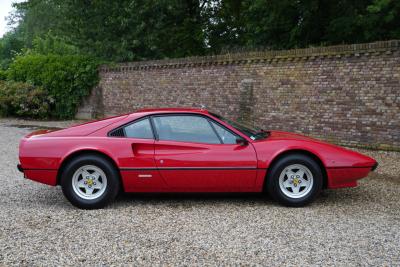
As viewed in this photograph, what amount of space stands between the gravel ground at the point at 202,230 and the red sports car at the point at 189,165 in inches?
10.0

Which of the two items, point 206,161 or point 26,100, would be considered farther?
point 26,100

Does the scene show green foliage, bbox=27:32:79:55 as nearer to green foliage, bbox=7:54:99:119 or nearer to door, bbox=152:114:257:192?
green foliage, bbox=7:54:99:119

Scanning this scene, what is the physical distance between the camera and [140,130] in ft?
17.5

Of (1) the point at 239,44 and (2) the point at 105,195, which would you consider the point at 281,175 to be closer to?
(2) the point at 105,195

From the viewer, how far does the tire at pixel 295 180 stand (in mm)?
5090

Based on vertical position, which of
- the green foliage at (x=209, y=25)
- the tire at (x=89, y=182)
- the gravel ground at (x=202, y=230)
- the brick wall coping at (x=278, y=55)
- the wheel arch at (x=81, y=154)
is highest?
the green foliage at (x=209, y=25)

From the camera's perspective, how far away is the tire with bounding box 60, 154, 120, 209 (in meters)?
5.10

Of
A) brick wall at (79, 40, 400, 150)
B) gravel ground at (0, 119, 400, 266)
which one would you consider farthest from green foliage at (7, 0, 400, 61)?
gravel ground at (0, 119, 400, 266)

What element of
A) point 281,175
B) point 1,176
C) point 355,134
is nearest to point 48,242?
point 281,175

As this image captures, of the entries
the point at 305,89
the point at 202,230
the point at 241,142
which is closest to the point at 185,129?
the point at 241,142

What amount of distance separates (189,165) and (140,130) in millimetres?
786

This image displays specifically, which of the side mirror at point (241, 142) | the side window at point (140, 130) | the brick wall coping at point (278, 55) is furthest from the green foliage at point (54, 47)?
the side mirror at point (241, 142)

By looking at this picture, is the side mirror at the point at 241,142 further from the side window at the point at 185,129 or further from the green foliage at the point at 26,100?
the green foliage at the point at 26,100

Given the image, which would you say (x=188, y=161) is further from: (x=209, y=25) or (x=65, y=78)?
(x=209, y=25)
